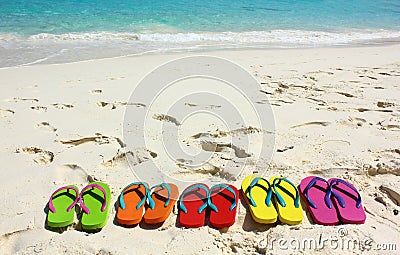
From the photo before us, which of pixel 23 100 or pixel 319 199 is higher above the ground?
pixel 23 100

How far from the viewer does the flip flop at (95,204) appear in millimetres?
1885

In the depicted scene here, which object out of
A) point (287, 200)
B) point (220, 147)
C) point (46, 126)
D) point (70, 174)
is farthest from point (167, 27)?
point (287, 200)

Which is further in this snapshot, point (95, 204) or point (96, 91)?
point (96, 91)

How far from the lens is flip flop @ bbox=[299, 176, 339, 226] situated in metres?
1.95

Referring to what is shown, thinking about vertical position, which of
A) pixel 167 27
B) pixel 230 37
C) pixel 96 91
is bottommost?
pixel 96 91

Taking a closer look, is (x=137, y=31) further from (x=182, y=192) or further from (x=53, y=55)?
(x=182, y=192)

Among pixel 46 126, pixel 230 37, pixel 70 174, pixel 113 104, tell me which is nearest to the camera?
pixel 70 174

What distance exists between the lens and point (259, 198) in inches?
83.0

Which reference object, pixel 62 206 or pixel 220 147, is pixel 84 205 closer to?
pixel 62 206

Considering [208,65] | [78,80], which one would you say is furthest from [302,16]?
[78,80]

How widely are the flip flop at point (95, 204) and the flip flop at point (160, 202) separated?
0.27 m

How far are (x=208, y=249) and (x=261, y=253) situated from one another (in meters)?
0.30

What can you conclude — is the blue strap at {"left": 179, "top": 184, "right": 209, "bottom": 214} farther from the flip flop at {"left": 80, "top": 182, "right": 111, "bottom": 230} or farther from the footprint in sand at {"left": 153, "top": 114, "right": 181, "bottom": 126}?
the footprint in sand at {"left": 153, "top": 114, "right": 181, "bottom": 126}

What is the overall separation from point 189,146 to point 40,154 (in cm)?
122
